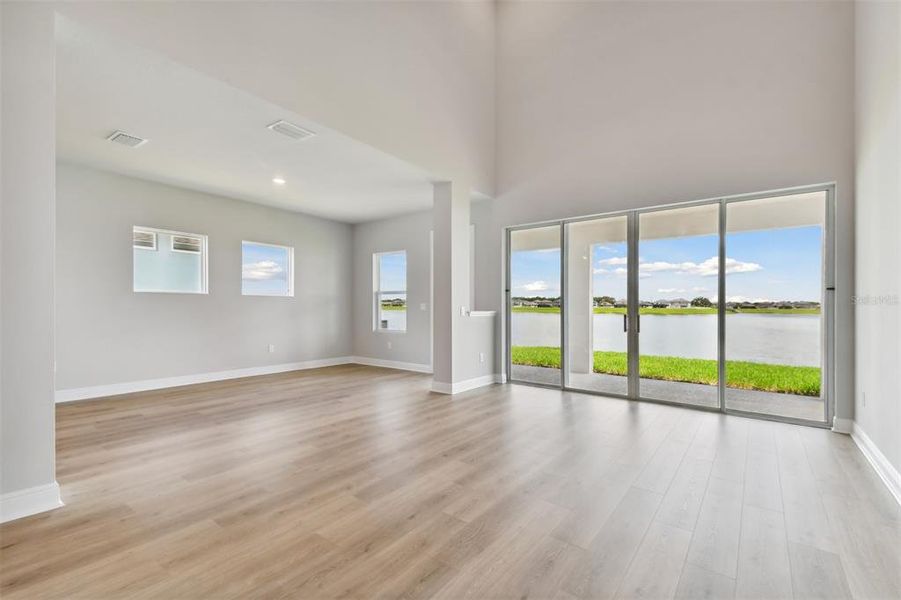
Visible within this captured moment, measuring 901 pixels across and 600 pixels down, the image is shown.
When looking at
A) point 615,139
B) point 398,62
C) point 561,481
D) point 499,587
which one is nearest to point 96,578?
point 499,587

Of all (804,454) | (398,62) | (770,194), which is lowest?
(804,454)

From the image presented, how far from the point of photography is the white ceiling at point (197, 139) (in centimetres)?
290

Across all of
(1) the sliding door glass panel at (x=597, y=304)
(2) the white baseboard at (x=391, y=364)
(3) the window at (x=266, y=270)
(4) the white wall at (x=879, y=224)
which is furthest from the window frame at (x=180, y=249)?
(4) the white wall at (x=879, y=224)

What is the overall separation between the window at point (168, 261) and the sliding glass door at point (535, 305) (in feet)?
15.6

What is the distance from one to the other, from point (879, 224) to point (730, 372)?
6.58 feet

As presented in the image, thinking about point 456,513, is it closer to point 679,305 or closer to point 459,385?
point 459,385

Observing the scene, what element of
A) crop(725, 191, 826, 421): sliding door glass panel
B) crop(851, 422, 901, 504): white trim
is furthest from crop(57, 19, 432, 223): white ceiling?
crop(851, 422, 901, 504): white trim

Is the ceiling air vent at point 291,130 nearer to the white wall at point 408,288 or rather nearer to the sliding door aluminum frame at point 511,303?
the sliding door aluminum frame at point 511,303

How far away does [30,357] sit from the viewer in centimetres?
218

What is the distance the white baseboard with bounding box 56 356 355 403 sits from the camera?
487 cm

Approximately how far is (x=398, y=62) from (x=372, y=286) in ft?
Result: 14.2

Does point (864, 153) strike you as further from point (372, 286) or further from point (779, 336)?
point (372, 286)

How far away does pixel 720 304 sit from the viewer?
4.43 metres

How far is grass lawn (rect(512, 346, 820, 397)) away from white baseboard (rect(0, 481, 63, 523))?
5265 mm
